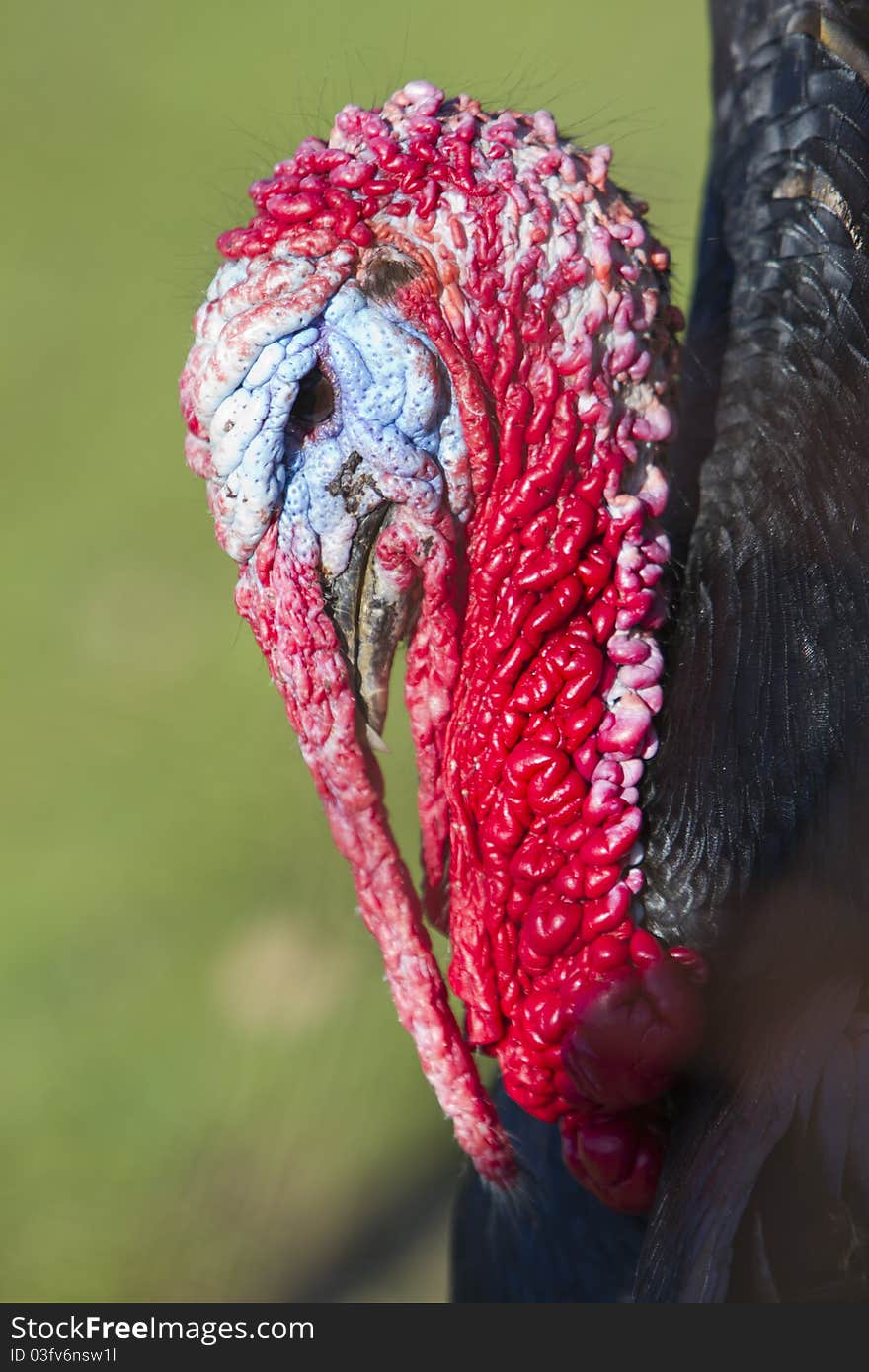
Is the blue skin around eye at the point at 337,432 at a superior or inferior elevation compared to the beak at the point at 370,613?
superior

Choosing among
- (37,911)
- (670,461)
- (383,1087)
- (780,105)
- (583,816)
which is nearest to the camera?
(583,816)

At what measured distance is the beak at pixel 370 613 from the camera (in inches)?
73.6

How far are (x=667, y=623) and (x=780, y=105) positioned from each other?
90cm

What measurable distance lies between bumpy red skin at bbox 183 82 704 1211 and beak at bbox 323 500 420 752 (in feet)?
0.09

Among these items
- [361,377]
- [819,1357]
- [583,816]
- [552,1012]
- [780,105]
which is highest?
[780,105]

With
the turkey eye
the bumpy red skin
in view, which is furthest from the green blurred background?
the turkey eye

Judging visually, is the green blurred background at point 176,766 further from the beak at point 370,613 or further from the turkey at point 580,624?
the beak at point 370,613

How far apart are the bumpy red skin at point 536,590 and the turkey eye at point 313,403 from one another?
0.42 ft

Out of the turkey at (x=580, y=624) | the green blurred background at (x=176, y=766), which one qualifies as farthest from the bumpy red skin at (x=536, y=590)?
the green blurred background at (x=176, y=766)

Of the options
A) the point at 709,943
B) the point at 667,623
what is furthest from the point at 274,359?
the point at 709,943

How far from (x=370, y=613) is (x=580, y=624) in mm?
264

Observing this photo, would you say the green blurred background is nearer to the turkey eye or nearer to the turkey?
the turkey

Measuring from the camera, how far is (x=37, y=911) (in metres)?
3.79

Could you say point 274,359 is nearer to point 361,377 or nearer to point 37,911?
point 361,377
